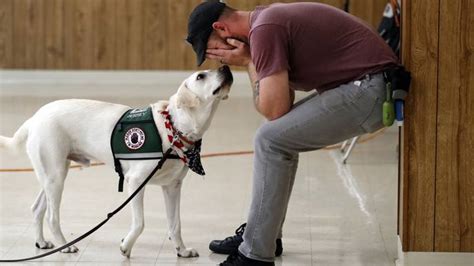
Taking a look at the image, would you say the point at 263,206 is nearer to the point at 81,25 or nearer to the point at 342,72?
the point at 342,72

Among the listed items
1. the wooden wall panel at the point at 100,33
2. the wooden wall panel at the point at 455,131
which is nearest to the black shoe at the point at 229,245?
the wooden wall panel at the point at 455,131

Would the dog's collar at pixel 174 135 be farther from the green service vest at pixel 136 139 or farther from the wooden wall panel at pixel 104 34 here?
the wooden wall panel at pixel 104 34

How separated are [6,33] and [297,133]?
8.37 m

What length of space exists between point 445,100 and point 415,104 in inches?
5.2

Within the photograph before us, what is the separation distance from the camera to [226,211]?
555cm

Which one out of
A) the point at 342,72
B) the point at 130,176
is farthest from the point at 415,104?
the point at 130,176

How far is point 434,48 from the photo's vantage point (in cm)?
407

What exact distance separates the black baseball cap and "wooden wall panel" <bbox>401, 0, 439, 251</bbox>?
2.73ft

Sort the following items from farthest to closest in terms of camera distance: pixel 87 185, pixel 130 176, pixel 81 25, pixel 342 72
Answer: pixel 81 25, pixel 87 185, pixel 130 176, pixel 342 72

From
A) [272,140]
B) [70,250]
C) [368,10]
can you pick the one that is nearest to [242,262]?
[272,140]

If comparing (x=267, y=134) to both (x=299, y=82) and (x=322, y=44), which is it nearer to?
(x=299, y=82)

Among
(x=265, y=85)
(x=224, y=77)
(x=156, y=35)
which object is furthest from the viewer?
(x=156, y=35)

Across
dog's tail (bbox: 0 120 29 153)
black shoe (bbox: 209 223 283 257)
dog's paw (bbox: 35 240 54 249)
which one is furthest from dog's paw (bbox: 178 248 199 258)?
dog's tail (bbox: 0 120 29 153)

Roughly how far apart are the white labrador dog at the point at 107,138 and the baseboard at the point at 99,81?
639cm
